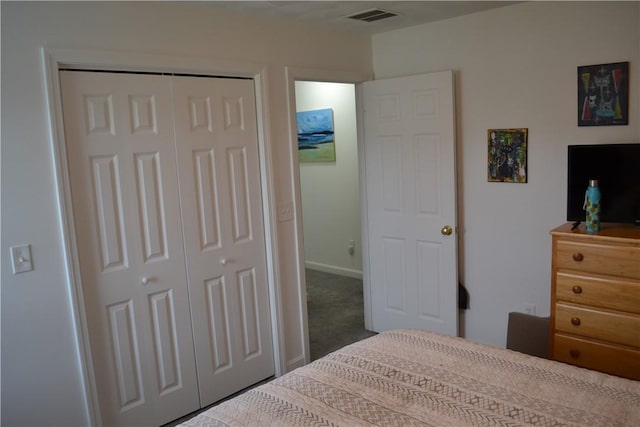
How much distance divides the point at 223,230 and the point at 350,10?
154 centimetres

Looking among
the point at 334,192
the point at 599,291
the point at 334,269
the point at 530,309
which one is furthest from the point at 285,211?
the point at 334,269

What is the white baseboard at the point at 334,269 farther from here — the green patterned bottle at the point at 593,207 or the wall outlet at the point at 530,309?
the green patterned bottle at the point at 593,207

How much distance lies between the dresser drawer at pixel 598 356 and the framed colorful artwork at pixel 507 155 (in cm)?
105

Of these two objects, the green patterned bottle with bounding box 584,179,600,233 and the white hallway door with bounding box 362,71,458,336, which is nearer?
the green patterned bottle with bounding box 584,179,600,233

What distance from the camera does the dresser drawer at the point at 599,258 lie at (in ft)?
8.05

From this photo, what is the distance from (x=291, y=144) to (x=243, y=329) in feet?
4.09

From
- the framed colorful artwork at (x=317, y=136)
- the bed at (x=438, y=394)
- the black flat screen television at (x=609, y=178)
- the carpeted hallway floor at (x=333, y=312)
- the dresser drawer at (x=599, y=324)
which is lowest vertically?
the carpeted hallway floor at (x=333, y=312)

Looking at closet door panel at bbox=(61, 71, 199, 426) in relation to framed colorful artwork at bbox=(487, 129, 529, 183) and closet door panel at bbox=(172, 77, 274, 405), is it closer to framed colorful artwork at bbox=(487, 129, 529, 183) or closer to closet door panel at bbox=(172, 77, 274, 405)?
closet door panel at bbox=(172, 77, 274, 405)

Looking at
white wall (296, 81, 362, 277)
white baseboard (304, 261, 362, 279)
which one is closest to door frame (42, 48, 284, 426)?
white wall (296, 81, 362, 277)

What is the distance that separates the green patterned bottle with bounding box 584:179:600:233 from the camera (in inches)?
101

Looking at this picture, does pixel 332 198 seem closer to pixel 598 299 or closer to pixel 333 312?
pixel 333 312

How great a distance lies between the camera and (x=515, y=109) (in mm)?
3209

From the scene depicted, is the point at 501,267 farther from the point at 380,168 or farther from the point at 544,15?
the point at 544,15

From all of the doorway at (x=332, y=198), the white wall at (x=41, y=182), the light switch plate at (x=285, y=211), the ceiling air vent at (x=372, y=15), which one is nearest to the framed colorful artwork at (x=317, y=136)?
the doorway at (x=332, y=198)
